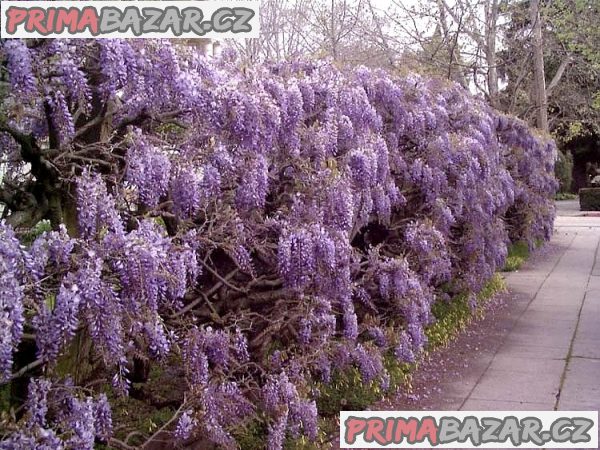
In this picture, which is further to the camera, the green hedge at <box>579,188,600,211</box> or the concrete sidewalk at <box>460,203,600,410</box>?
the green hedge at <box>579,188,600,211</box>

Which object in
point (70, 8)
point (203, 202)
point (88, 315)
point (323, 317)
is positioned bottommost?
point (323, 317)

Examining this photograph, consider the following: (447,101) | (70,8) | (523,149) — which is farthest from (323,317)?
(523,149)

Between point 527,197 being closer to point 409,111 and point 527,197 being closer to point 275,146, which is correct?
point 409,111

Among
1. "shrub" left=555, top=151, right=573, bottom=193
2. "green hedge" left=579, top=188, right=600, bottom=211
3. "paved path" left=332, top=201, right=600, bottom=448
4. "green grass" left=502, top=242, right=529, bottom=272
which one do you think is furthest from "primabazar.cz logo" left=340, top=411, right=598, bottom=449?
"shrub" left=555, top=151, right=573, bottom=193

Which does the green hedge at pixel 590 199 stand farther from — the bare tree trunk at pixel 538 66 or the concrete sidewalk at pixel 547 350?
the concrete sidewalk at pixel 547 350

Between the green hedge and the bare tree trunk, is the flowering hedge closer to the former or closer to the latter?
the bare tree trunk

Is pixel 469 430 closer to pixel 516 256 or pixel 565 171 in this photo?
pixel 516 256

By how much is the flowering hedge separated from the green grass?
6461mm

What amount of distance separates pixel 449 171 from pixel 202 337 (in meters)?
4.07

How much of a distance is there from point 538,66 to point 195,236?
13208 millimetres

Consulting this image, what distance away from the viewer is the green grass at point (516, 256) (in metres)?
12.3

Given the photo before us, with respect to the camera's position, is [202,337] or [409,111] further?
[409,111]

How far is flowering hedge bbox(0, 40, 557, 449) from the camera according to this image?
9.49 ft

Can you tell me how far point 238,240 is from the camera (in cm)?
405
